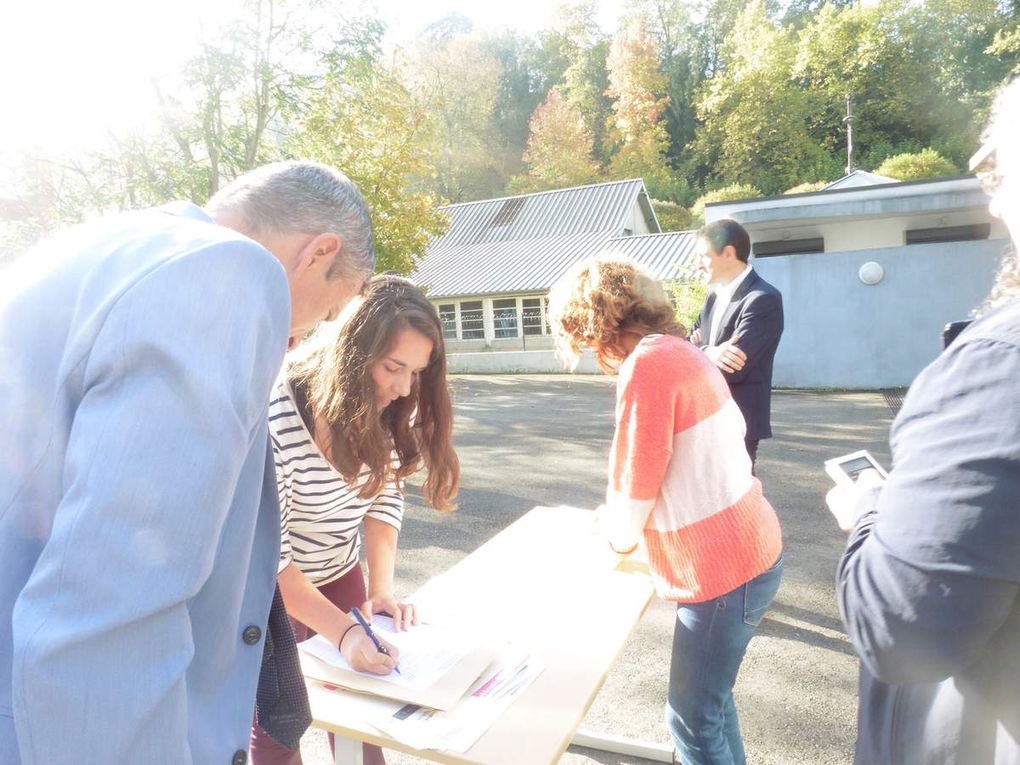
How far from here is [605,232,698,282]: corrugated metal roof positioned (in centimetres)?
2091

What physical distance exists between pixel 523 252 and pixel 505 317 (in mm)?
3756

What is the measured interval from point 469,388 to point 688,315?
5.69m

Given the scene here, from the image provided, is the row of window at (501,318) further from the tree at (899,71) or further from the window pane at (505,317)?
the tree at (899,71)

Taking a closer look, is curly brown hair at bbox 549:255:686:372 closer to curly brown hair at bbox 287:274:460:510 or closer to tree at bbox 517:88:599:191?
curly brown hair at bbox 287:274:460:510

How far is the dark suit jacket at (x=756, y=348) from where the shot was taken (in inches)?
148

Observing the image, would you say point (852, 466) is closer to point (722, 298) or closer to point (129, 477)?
point (129, 477)

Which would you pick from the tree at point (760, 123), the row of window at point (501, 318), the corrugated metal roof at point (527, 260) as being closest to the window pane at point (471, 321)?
the row of window at point (501, 318)

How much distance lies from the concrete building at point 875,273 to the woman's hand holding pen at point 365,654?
12.5m

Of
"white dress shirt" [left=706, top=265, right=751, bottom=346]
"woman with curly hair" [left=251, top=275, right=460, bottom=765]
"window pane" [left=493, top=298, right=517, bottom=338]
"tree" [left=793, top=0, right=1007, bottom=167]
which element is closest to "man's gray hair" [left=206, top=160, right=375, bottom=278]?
"woman with curly hair" [left=251, top=275, right=460, bottom=765]

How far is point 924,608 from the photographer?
2.71 feet

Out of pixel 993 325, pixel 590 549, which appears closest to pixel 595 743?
pixel 590 549

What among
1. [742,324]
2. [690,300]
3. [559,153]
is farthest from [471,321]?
[559,153]

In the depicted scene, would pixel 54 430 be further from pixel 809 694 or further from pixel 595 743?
pixel 809 694

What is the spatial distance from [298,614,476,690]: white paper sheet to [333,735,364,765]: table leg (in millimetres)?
157
